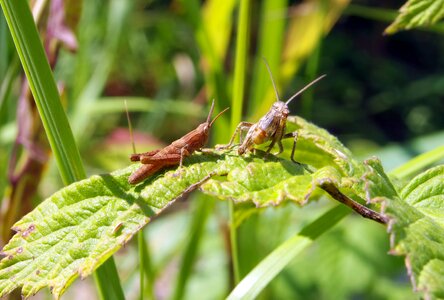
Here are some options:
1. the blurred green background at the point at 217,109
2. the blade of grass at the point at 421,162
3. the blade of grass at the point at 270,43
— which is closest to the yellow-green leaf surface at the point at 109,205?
the blade of grass at the point at 421,162

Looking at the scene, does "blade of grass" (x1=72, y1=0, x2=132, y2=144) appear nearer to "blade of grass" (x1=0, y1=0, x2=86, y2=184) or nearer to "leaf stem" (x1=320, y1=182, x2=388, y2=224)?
"blade of grass" (x1=0, y1=0, x2=86, y2=184)

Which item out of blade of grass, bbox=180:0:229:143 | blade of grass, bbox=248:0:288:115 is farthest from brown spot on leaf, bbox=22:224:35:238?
blade of grass, bbox=248:0:288:115

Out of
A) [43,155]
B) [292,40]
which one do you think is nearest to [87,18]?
[292,40]

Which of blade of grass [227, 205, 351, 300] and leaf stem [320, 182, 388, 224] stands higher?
leaf stem [320, 182, 388, 224]

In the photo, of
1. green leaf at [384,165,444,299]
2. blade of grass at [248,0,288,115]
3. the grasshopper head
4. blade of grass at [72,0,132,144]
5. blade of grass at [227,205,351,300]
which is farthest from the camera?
blade of grass at [72,0,132,144]

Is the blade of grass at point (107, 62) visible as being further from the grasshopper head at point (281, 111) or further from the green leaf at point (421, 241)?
the green leaf at point (421, 241)

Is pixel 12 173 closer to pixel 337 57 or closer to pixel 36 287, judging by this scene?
pixel 36 287
